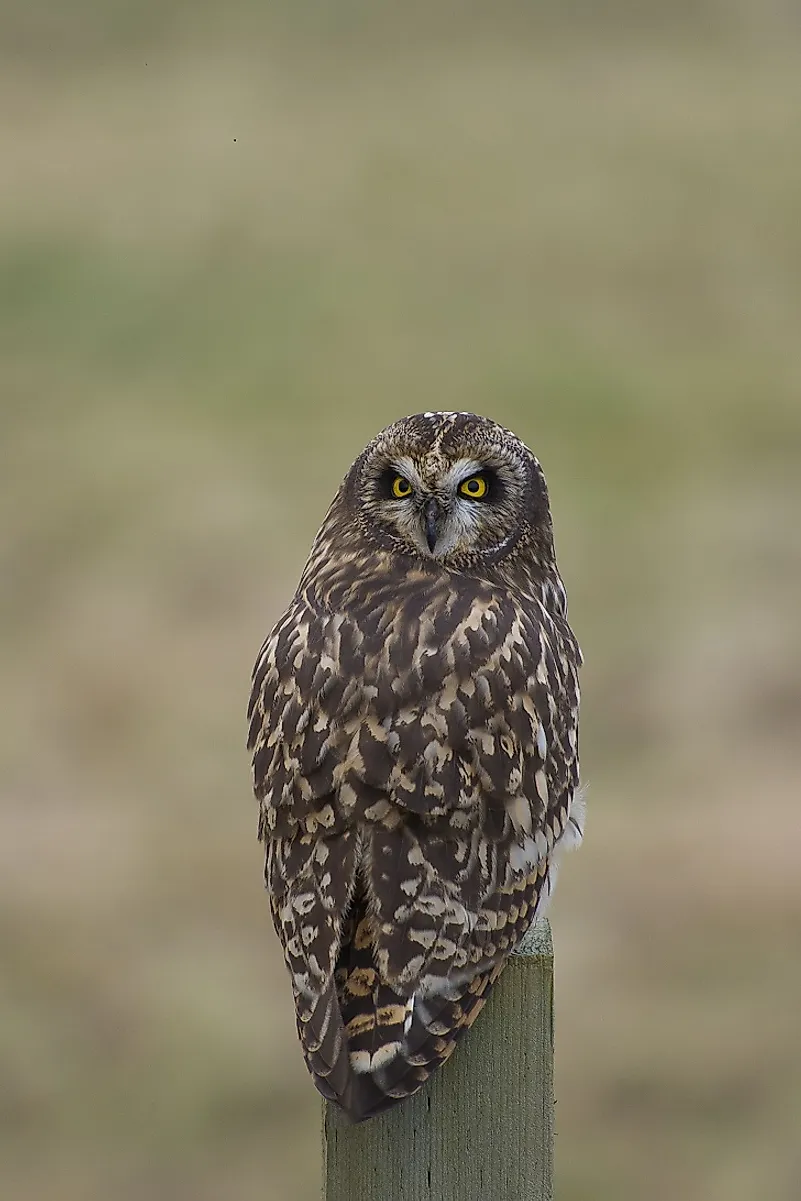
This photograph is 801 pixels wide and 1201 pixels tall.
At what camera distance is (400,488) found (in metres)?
3.40

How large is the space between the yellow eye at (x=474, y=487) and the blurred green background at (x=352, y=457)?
11.8 feet

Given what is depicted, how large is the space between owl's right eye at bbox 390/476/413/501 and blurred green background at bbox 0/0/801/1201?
3.60m

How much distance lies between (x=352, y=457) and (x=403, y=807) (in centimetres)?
701

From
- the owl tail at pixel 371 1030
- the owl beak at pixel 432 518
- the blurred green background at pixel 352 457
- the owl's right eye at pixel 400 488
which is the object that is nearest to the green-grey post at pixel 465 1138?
the owl tail at pixel 371 1030

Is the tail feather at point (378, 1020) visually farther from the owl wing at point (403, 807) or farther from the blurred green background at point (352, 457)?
the blurred green background at point (352, 457)

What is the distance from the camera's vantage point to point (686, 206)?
1210 centimetres

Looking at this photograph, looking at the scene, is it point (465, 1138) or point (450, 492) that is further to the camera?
point (450, 492)

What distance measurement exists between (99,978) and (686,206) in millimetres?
6862

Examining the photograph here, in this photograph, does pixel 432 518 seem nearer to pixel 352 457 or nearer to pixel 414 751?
pixel 414 751

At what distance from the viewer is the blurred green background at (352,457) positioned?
6.87 metres

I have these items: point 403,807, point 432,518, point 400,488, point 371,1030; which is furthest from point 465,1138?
point 400,488

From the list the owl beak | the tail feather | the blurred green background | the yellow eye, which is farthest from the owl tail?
the blurred green background

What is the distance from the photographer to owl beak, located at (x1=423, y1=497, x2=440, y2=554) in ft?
10.8

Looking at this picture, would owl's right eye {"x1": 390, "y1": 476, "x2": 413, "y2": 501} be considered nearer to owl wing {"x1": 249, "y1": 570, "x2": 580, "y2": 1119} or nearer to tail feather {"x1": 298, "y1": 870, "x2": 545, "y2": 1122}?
owl wing {"x1": 249, "y1": 570, "x2": 580, "y2": 1119}
